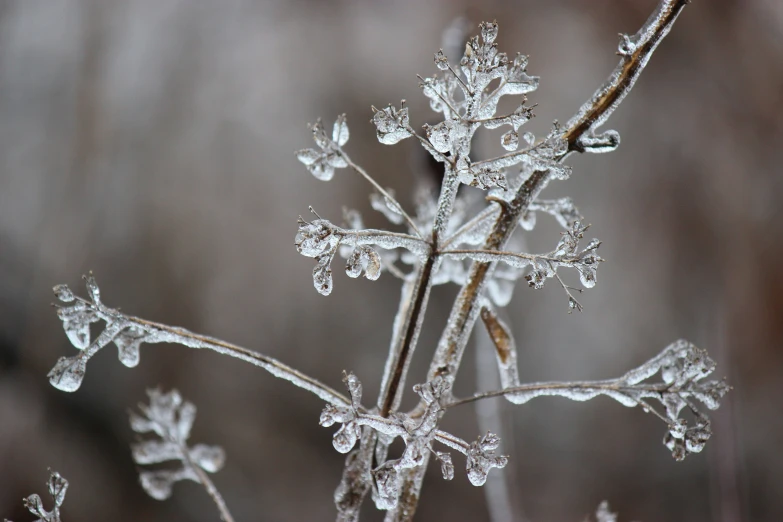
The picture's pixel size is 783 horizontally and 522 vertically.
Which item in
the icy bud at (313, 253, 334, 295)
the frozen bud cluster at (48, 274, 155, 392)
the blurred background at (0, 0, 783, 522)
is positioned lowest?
the frozen bud cluster at (48, 274, 155, 392)

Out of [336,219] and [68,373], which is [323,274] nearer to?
[68,373]

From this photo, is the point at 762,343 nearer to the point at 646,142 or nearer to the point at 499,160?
the point at 646,142

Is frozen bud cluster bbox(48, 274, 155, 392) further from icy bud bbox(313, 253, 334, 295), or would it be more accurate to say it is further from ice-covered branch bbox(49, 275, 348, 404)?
icy bud bbox(313, 253, 334, 295)

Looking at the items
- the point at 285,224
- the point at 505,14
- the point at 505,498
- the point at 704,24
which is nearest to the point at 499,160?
the point at 505,498

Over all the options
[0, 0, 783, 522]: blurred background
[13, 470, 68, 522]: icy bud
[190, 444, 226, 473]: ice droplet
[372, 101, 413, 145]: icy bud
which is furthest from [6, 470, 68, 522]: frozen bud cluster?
[0, 0, 783, 522]: blurred background

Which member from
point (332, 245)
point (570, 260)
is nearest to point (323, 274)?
point (332, 245)
